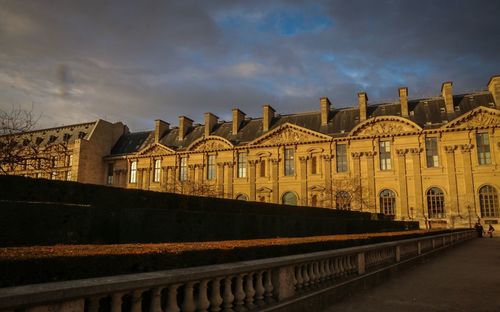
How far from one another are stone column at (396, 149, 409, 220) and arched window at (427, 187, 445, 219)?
7.31ft

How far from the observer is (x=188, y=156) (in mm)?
52938

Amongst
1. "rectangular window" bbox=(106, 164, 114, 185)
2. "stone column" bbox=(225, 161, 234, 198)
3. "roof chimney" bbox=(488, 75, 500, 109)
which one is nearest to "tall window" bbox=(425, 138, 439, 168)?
"roof chimney" bbox=(488, 75, 500, 109)

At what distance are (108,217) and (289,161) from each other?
3967 cm

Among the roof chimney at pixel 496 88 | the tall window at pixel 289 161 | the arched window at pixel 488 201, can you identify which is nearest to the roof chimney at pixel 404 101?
the roof chimney at pixel 496 88

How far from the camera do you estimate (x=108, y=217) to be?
8.77 metres

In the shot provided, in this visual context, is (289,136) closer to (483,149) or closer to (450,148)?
(450,148)

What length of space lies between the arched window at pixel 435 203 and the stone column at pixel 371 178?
5.40 meters

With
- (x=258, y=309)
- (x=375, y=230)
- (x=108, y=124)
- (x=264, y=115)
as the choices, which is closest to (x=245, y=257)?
(x=258, y=309)

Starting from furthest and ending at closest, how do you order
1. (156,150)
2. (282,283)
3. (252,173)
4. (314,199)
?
(156,150) < (252,173) < (314,199) < (282,283)

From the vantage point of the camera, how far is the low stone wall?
7.24 meters

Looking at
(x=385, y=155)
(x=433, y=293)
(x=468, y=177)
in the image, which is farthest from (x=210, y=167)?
(x=433, y=293)

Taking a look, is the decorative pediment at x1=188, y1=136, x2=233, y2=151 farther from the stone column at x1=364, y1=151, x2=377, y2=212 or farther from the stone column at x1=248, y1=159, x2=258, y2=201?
the stone column at x1=364, y1=151, x2=377, y2=212

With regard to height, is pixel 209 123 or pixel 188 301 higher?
pixel 209 123

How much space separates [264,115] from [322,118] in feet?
25.1
